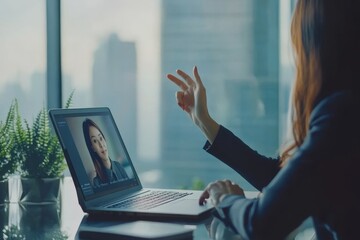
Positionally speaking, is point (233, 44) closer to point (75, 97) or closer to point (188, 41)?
point (188, 41)

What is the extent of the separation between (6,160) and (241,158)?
26.9 inches

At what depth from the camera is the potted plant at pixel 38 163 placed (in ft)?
5.68

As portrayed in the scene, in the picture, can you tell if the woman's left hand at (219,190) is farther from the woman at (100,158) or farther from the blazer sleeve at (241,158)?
the woman at (100,158)

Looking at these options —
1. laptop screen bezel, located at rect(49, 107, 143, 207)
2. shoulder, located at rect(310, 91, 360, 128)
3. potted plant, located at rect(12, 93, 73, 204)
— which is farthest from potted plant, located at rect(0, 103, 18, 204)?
shoulder, located at rect(310, 91, 360, 128)

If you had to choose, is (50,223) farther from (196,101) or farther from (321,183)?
(321,183)

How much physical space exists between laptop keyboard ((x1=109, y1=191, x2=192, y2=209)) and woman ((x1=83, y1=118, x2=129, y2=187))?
0.08m

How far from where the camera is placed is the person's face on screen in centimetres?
158

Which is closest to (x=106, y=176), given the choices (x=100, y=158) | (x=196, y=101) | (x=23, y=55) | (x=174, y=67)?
(x=100, y=158)

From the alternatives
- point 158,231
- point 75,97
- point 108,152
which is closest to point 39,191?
point 108,152

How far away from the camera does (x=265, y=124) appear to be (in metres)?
3.13

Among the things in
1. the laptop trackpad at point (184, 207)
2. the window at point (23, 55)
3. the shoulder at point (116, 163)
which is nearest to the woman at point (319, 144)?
the laptop trackpad at point (184, 207)

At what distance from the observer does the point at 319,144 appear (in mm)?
1001

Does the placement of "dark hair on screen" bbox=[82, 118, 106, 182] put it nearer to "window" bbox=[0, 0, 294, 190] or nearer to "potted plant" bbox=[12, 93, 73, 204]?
"potted plant" bbox=[12, 93, 73, 204]

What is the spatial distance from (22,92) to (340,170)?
193 cm
